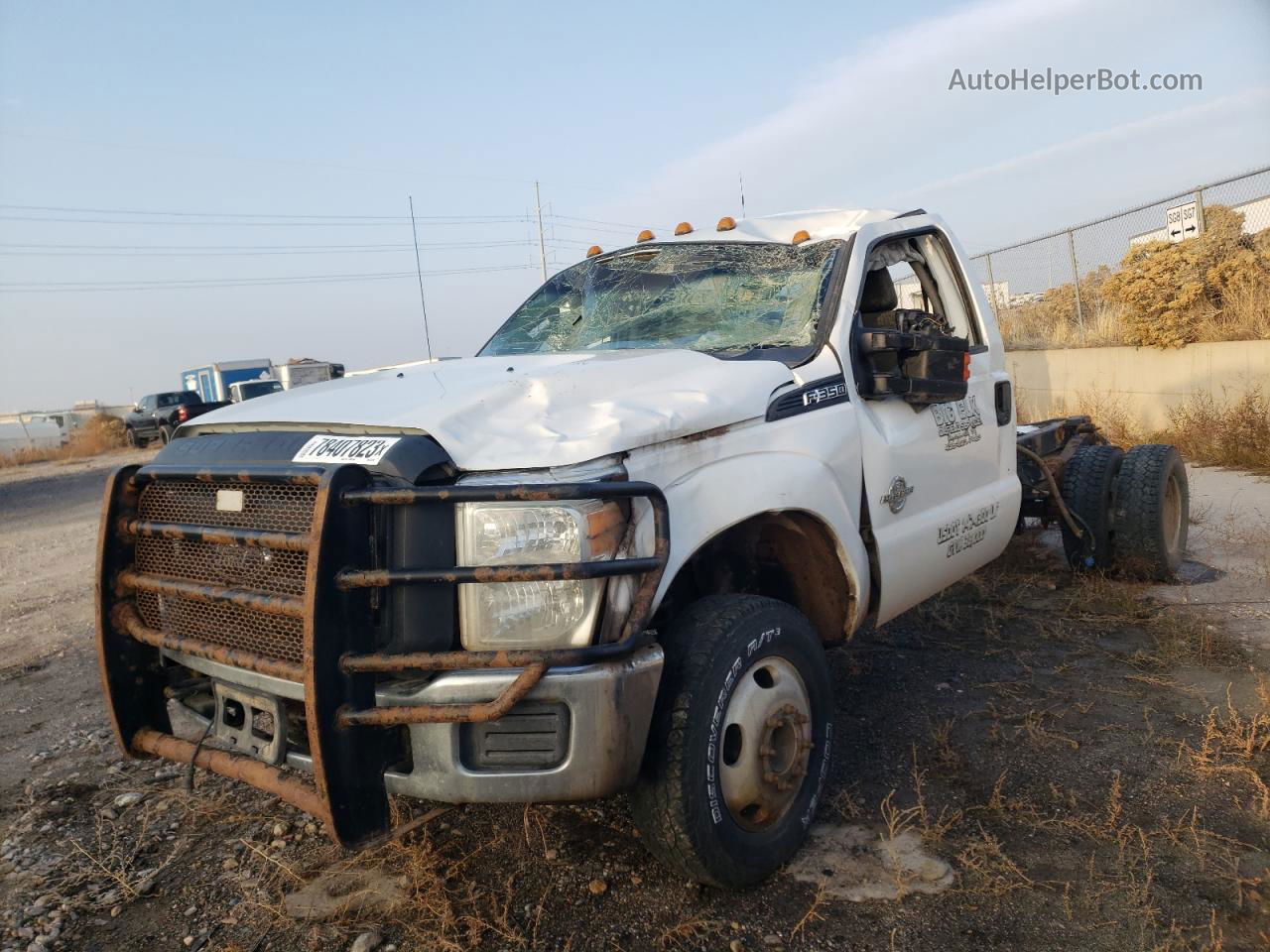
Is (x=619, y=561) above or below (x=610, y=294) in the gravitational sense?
below

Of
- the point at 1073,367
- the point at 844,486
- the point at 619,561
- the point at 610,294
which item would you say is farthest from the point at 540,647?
the point at 1073,367

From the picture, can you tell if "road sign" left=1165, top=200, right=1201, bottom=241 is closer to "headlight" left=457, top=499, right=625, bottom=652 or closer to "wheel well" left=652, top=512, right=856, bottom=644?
"wheel well" left=652, top=512, right=856, bottom=644

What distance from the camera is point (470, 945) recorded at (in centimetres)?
239

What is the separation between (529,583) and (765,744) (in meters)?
0.91

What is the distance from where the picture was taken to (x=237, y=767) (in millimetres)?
2400

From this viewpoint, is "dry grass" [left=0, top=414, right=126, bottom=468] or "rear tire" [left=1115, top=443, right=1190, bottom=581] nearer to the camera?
"rear tire" [left=1115, top=443, right=1190, bottom=581]

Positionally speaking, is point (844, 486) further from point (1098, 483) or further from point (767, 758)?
point (1098, 483)

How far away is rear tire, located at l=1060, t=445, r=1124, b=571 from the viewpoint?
5.25 metres

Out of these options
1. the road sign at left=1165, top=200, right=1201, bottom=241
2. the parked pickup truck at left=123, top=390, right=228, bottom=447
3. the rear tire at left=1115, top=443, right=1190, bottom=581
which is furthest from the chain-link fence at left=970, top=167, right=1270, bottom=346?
the parked pickup truck at left=123, top=390, right=228, bottom=447

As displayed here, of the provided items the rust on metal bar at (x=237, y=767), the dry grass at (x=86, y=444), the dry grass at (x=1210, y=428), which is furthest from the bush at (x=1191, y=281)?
the dry grass at (x=86, y=444)

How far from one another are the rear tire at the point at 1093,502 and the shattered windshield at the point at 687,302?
2.72 m

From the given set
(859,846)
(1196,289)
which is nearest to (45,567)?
(859,846)

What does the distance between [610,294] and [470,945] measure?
254 centimetres

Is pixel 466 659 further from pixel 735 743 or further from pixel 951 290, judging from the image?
pixel 951 290
